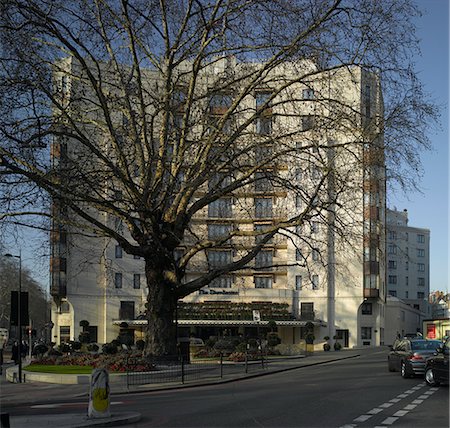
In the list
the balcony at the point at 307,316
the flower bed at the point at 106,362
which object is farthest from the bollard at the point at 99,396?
the balcony at the point at 307,316

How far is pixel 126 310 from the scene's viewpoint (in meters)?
77.3

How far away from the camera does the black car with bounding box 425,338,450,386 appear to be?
793 inches

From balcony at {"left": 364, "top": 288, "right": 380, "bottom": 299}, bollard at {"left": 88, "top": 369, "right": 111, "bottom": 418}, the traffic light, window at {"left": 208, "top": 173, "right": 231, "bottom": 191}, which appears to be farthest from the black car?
balcony at {"left": 364, "top": 288, "right": 380, "bottom": 299}

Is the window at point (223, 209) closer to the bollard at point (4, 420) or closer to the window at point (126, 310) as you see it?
the window at point (126, 310)

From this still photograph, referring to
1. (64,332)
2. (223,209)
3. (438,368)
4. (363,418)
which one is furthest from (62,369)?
(64,332)

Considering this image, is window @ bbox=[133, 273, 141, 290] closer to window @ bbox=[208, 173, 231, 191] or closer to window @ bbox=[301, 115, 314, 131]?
window @ bbox=[208, 173, 231, 191]

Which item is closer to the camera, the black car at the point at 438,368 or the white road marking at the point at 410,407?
the white road marking at the point at 410,407

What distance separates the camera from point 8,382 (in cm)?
2897

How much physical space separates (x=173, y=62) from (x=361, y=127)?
7.74m

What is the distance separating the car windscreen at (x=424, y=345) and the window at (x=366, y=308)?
176ft

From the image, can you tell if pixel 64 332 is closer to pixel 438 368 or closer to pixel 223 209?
pixel 223 209

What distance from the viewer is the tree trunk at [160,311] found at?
28.8m

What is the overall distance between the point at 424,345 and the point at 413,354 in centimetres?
137

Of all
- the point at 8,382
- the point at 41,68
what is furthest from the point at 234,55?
the point at 8,382
